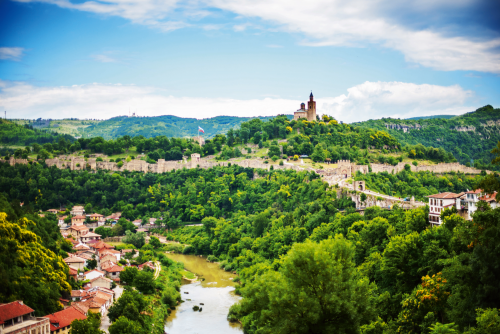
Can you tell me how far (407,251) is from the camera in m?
28.0

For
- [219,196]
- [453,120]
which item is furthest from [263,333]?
[453,120]

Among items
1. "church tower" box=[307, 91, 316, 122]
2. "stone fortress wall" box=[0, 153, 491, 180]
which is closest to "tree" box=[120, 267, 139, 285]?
"stone fortress wall" box=[0, 153, 491, 180]

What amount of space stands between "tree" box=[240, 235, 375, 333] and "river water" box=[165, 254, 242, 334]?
15.4 m

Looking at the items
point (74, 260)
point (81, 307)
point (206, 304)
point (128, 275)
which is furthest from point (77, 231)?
point (81, 307)

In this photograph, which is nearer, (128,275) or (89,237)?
(128,275)

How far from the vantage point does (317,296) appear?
18.5 metres

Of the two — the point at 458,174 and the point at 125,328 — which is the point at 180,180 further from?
the point at 125,328

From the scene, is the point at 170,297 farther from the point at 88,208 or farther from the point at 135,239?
the point at 88,208

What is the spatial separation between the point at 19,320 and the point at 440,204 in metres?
27.7

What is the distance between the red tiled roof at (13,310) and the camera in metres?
24.2

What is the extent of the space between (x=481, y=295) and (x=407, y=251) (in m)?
8.15

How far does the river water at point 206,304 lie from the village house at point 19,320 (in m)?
9.75

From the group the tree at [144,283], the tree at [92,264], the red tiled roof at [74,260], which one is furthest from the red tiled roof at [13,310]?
the tree at [92,264]

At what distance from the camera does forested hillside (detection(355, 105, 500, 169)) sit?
A: 10538 cm
